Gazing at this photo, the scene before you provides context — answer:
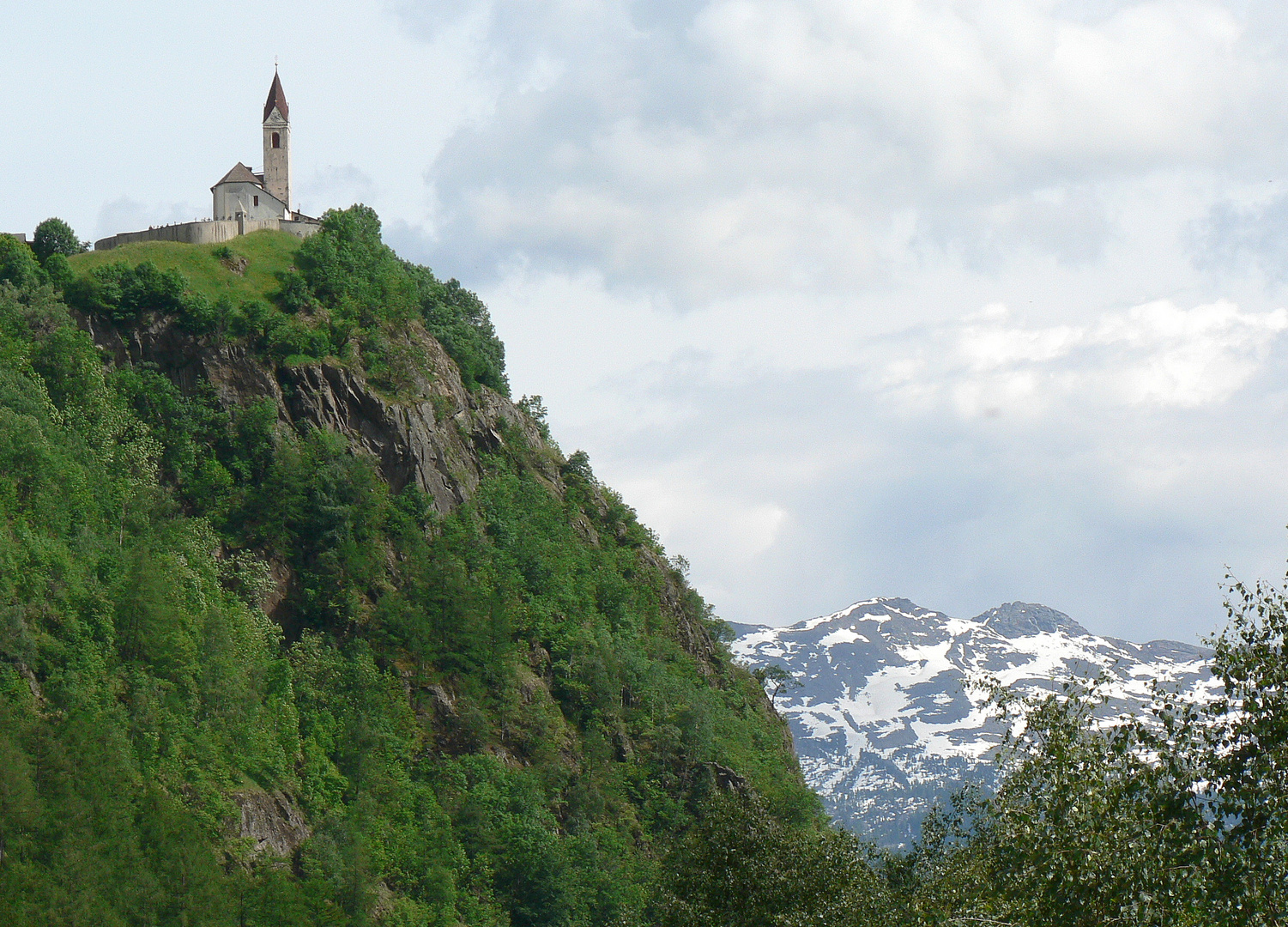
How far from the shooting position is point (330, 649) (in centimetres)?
11844

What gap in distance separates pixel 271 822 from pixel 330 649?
62.9 feet

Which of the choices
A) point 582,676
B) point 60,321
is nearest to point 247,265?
point 60,321

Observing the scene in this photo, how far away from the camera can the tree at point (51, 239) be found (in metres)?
129

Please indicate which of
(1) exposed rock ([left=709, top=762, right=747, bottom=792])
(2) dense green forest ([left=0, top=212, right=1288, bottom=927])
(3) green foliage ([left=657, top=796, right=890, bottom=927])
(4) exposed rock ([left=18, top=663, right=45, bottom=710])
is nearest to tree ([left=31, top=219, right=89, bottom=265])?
(2) dense green forest ([left=0, top=212, right=1288, bottom=927])

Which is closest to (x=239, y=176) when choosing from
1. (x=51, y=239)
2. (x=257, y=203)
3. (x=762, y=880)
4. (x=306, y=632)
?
(x=257, y=203)

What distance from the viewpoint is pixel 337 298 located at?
447 feet

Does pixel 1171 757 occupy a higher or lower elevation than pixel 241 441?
lower

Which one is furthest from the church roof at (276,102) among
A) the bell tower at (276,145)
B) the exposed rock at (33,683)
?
the exposed rock at (33,683)

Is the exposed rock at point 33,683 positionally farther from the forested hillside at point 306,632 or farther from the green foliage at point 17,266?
the green foliage at point 17,266

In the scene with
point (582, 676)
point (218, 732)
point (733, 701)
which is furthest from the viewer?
point (733, 701)

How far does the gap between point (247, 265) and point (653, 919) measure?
279 ft

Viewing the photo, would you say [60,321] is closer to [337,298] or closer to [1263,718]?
[337,298]

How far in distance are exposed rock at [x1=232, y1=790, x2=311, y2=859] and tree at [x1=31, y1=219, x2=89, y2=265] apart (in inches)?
2167

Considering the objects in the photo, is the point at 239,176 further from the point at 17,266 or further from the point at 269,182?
the point at 17,266
